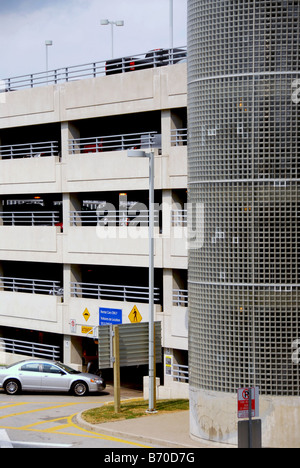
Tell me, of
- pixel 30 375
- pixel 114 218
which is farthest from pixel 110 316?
pixel 114 218

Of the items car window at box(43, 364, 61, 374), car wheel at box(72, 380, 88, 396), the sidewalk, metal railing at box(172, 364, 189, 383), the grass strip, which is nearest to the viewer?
the sidewalk

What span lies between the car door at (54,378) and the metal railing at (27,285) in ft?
20.8

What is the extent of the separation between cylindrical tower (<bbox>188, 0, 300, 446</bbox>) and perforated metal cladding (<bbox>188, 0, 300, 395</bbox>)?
0.02m

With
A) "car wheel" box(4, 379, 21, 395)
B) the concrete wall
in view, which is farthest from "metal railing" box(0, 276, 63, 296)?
the concrete wall

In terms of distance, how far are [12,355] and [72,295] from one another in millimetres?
4924

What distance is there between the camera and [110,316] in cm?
3419

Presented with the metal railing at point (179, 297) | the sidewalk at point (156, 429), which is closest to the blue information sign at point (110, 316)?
the metal railing at point (179, 297)

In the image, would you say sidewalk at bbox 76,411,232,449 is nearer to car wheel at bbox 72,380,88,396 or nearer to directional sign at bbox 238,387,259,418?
directional sign at bbox 238,387,259,418

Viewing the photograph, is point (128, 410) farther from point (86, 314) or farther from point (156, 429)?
point (86, 314)

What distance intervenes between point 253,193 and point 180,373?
12.3 metres

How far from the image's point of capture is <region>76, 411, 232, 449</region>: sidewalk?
2236 centimetres

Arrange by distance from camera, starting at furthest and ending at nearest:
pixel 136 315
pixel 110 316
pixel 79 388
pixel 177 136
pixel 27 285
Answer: pixel 27 285, pixel 110 316, pixel 136 315, pixel 79 388, pixel 177 136

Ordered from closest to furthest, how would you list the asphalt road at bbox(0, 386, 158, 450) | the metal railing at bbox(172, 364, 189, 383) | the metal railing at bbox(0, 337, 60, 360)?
the asphalt road at bbox(0, 386, 158, 450), the metal railing at bbox(172, 364, 189, 383), the metal railing at bbox(0, 337, 60, 360)
